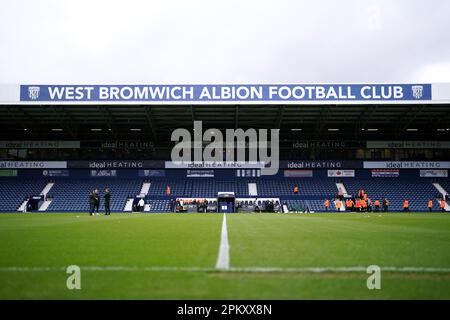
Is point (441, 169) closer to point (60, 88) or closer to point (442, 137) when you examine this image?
point (442, 137)

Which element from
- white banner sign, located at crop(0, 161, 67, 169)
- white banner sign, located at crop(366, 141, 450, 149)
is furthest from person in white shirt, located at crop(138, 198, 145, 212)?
→ white banner sign, located at crop(366, 141, 450, 149)

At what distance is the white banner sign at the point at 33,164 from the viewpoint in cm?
4478

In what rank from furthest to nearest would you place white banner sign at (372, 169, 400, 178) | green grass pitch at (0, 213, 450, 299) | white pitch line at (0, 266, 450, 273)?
white banner sign at (372, 169, 400, 178), white pitch line at (0, 266, 450, 273), green grass pitch at (0, 213, 450, 299)

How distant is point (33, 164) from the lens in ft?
147

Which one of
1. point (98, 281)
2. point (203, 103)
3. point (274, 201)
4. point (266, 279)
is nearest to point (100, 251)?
point (98, 281)

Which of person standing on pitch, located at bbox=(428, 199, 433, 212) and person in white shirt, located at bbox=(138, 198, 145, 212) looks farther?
person in white shirt, located at bbox=(138, 198, 145, 212)

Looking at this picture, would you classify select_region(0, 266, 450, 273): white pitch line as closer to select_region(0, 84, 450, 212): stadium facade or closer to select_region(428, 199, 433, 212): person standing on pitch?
select_region(0, 84, 450, 212): stadium facade

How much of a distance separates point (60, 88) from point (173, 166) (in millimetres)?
14871

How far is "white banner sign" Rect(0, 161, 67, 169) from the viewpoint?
44781 millimetres

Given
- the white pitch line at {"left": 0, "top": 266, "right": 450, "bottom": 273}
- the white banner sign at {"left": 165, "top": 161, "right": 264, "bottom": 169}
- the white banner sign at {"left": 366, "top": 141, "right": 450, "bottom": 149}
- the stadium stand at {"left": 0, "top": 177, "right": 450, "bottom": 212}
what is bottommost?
the stadium stand at {"left": 0, "top": 177, "right": 450, "bottom": 212}

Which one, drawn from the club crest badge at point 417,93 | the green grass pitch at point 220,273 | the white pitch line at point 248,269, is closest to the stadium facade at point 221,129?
the club crest badge at point 417,93

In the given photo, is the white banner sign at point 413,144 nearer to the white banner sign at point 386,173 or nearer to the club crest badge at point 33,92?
the white banner sign at point 386,173

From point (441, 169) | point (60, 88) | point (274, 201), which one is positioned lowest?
point (274, 201)
